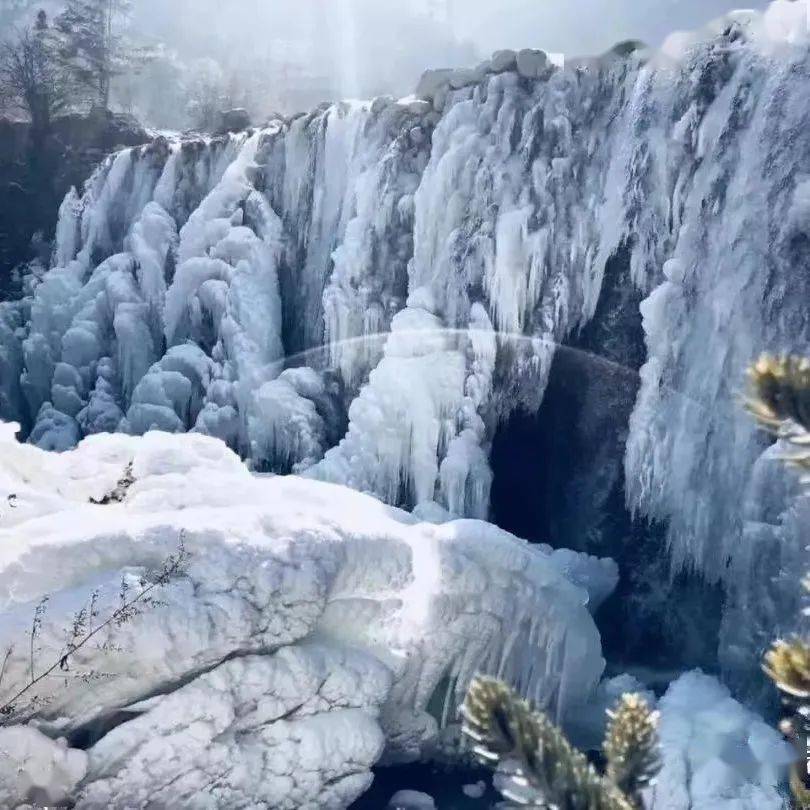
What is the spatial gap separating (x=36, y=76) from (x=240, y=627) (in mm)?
22000

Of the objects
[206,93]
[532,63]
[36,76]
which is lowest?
[532,63]

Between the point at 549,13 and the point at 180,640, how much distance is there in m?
27.3

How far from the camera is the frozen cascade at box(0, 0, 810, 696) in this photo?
7.37 metres

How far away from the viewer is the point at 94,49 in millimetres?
26781

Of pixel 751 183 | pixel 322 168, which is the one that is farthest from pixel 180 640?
pixel 322 168

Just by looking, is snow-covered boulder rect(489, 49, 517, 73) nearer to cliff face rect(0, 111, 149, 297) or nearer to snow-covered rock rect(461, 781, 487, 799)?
snow-covered rock rect(461, 781, 487, 799)

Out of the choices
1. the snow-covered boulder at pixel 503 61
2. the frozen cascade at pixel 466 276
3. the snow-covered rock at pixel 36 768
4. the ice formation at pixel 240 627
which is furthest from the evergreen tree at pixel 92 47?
the snow-covered rock at pixel 36 768

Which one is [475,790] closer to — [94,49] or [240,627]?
[240,627]

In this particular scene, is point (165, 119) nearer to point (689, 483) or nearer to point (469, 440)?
point (469, 440)

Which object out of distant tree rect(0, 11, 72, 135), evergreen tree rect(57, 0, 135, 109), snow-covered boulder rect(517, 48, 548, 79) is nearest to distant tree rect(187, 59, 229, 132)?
evergreen tree rect(57, 0, 135, 109)

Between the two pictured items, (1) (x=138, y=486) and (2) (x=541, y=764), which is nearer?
(2) (x=541, y=764)

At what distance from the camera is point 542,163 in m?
8.95

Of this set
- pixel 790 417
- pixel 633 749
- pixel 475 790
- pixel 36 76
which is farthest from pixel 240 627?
pixel 36 76

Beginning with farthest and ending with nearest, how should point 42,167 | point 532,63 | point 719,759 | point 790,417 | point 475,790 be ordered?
point 42,167 → point 532,63 → point 475,790 → point 719,759 → point 790,417
